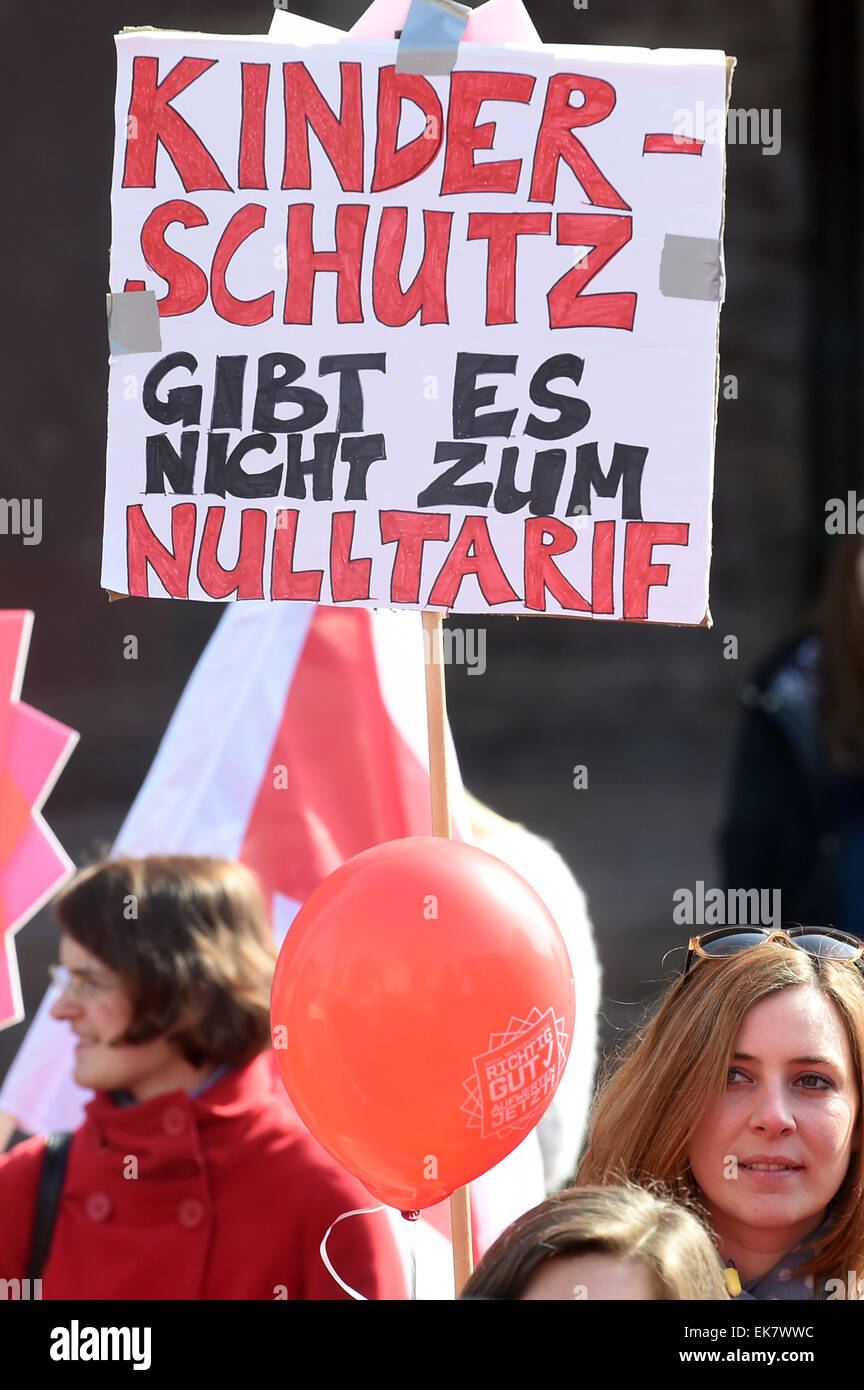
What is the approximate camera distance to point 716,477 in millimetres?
6227

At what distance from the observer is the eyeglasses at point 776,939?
1.92m

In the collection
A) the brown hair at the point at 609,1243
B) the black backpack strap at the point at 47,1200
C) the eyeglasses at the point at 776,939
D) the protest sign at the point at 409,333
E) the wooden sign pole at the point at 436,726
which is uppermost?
the protest sign at the point at 409,333

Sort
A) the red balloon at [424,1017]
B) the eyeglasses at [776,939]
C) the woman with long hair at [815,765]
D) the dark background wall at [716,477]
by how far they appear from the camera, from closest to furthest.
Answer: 1. the red balloon at [424,1017]
2. the eyeglasses at [776,939]
3. the woman with long hair at [815,765]
4. the dark background wall at [716,477]

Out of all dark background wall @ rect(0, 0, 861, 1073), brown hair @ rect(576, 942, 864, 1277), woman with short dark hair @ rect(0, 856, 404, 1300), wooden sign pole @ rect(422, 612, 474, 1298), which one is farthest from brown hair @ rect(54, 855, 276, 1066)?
dark background wall @ rect(0, 0, 861, 1073)

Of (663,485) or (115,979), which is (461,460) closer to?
(663,485)

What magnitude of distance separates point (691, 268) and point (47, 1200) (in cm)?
144

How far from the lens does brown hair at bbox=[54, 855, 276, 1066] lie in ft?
8.01

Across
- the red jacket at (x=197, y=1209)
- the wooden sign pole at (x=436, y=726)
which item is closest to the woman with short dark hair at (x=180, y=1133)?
the red jacket at (x=197, y=1209)

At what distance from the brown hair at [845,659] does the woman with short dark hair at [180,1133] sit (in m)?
1.63

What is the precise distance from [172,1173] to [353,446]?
101 cm

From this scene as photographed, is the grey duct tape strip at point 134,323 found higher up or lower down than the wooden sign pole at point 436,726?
higher up

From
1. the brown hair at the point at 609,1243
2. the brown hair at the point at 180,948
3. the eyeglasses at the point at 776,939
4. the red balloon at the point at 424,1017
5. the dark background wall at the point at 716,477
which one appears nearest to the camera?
the brown hair at the point at 609,1243

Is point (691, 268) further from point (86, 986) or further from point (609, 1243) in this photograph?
point (86, 986)

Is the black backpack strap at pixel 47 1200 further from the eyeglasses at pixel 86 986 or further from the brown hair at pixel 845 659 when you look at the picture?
the brown hair at pixel 845 659
